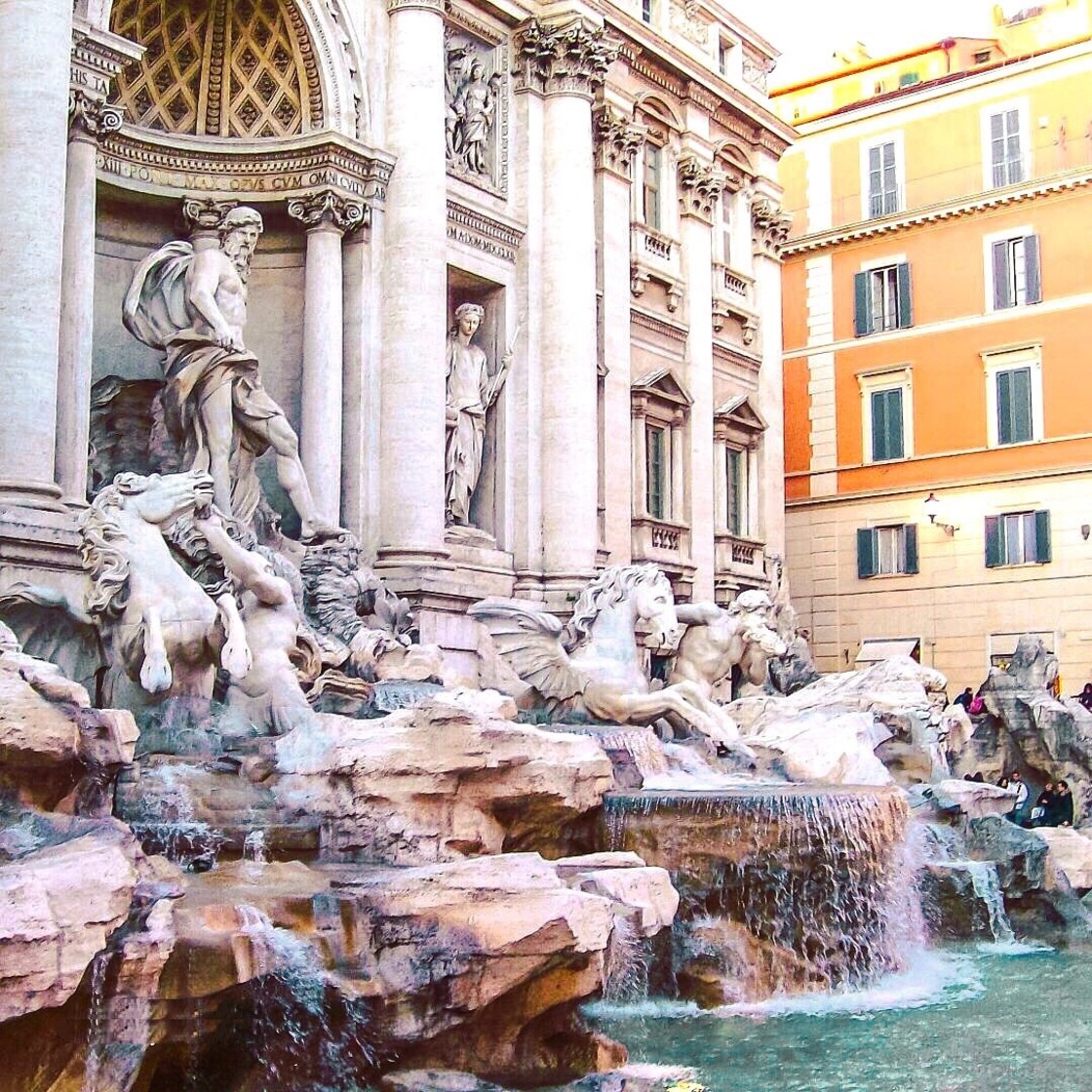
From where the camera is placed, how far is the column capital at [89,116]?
14820 millimetres

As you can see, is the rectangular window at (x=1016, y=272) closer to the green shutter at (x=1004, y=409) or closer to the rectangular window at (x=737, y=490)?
the green shutter at (x=1004, y=409)

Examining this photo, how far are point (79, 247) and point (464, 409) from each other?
5.83 m

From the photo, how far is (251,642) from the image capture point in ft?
42.0

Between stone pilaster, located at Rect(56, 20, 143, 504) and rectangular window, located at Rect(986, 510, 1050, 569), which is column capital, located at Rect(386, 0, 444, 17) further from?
rectangular window, located at Rect(986, 510, 1050, 569)

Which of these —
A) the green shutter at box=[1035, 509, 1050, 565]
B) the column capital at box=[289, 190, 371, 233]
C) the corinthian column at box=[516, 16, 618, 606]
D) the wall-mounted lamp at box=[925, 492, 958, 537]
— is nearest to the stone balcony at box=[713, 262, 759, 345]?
the wall-mounted lamp at box=[925, 492, 958, 537]

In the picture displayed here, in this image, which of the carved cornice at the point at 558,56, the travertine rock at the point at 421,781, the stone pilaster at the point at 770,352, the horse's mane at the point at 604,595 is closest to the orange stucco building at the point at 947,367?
the stone pilaster at the point at 770,352

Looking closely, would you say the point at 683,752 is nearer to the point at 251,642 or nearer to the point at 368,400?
the point at 251,642

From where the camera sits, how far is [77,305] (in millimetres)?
14625

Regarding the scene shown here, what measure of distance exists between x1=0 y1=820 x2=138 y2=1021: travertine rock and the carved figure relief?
13.9 meters

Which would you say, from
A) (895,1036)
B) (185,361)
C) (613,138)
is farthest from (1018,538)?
(895,1036)

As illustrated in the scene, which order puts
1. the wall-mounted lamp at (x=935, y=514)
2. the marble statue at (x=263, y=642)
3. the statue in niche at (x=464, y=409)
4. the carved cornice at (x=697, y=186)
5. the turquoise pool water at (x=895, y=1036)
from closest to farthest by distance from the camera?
the turquoise pool water at (x=895, y=1036)
the marble statue at (x=263, y=642)
the statue in niche at (x=464, y=409)
the carved cornice at (x=697, y=186)
the wall-mounted lamp at (x=935, y=514)

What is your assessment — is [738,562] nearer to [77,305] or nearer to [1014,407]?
[1014,407]

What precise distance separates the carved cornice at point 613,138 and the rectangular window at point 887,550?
9.56 meters

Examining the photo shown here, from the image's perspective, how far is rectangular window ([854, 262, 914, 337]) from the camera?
98.9ft
